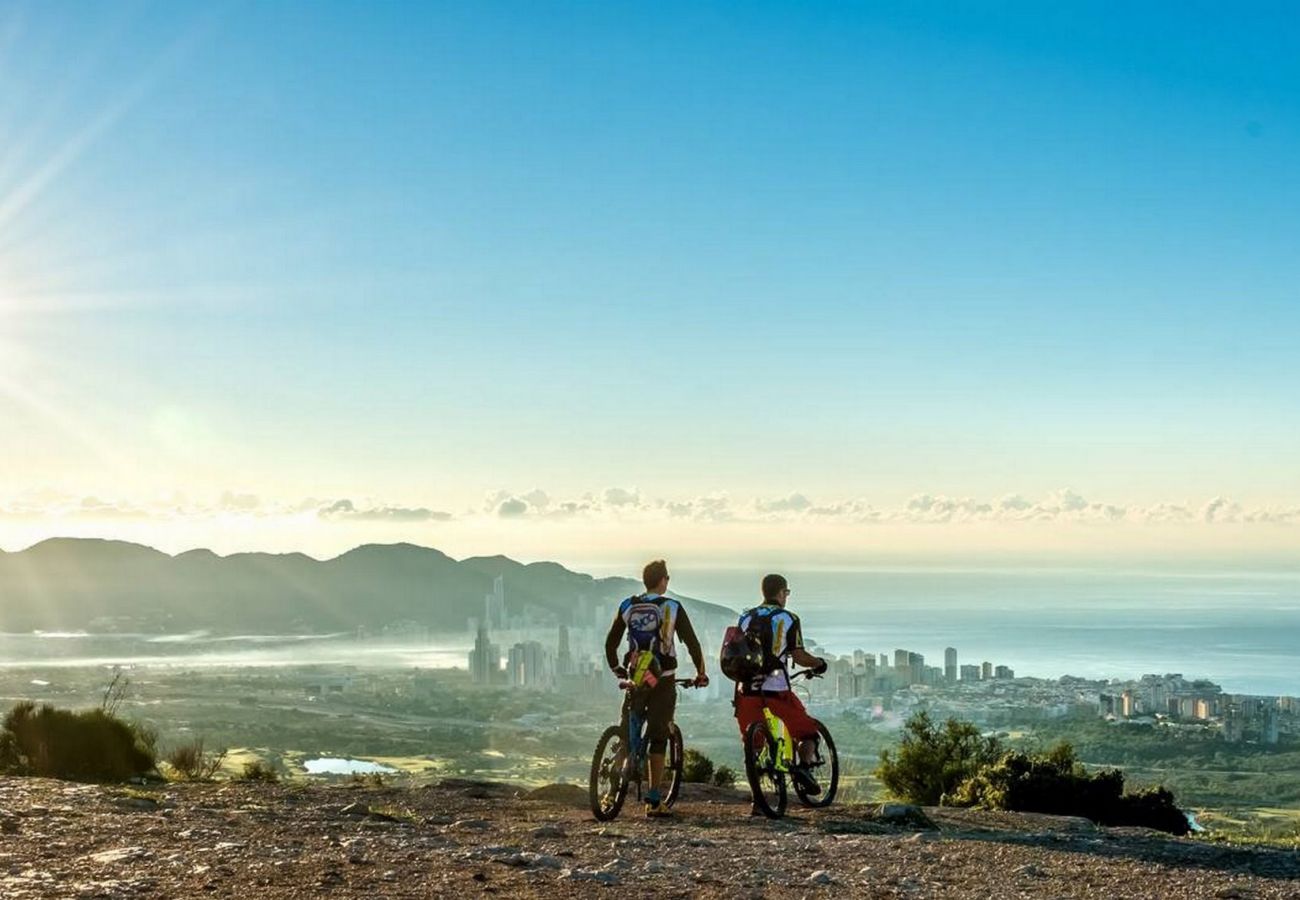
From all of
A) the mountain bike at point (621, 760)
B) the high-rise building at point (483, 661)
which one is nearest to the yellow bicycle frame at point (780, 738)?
the mountain bike at point (621, 760)

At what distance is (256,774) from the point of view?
53.7 feet

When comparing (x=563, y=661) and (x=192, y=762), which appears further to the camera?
(x=563, y=661)

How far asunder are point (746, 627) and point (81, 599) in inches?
3477

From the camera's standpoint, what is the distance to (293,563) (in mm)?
104562

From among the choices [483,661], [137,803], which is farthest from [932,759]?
[483,661]

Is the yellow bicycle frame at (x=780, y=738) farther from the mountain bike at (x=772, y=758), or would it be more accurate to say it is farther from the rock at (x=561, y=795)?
the rock at (x=561, y=795)

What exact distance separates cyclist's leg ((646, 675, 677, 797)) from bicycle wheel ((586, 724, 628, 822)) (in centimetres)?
27

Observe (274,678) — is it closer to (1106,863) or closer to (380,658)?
(380,658)

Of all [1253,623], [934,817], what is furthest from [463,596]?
[1253,623]

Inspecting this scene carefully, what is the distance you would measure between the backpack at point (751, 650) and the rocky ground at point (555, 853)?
1.37 metres

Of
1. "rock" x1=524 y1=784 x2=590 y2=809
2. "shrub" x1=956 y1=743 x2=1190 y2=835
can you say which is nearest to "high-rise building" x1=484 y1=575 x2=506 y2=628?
"shrub" x1=956 y1=743 x2=1190 y2=835

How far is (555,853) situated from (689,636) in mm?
2994

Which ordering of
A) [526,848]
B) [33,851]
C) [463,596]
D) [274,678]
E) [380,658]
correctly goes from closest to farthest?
1. [33,851]
2. [526,848]
3. [274,678]
4. [380,658]
5. [463,596]

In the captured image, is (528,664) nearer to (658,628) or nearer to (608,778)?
(608,778)
